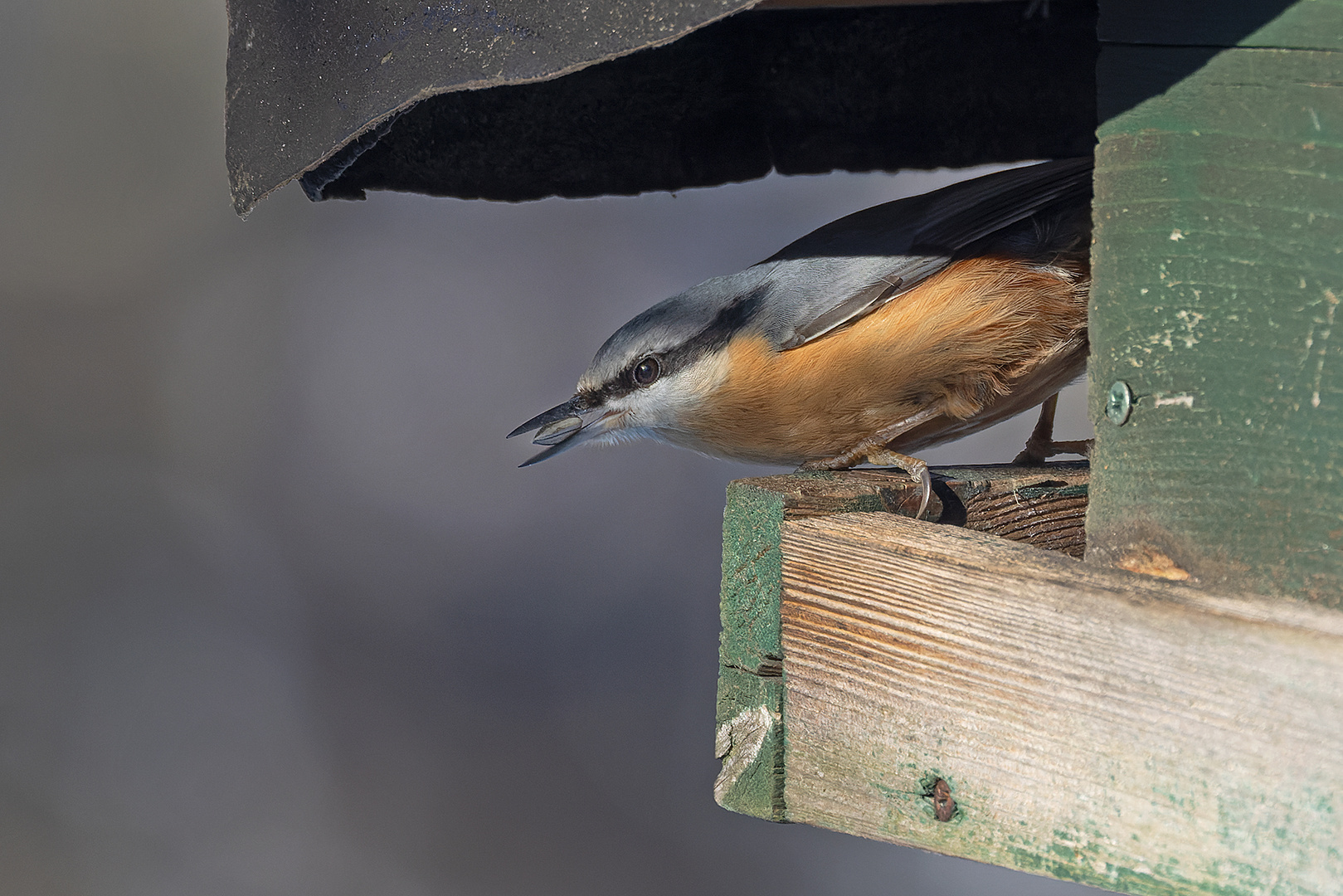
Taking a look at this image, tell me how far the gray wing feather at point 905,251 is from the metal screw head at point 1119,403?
682 mm

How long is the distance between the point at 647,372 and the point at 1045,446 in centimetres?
68

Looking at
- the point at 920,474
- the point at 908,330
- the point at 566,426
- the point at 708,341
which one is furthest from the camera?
the point at 566,426

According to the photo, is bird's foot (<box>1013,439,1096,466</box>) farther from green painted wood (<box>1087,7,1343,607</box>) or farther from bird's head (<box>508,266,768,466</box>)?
green painted wood (<box>1087,7,1343,607</box>)

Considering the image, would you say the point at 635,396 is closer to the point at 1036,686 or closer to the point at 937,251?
the point at 937,251

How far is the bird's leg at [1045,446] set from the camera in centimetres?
211

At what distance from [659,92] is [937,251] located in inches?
24.4

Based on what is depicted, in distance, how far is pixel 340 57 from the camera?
1.22 m

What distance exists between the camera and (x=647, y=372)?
2.10m

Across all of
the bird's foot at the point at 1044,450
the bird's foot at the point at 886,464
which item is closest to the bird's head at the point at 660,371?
the bird's foot at the point at 886,464

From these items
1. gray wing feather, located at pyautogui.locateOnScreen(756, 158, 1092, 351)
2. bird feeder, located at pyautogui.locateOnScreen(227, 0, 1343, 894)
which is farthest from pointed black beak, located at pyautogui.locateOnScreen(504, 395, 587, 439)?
bird feeder, located at pyautogui.locateOnScreen(227, 0, 1343, 894)

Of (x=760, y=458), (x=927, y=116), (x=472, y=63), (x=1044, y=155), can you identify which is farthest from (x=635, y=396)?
(x=472, y=63)

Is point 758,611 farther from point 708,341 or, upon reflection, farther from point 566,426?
point 566,426

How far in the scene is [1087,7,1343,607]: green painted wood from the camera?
3.54ft

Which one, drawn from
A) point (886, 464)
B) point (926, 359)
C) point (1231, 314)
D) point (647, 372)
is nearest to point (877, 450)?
point (886, 464)
